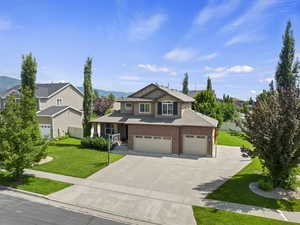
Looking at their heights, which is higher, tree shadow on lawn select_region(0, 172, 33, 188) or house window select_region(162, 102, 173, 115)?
house window select_region(162, 102, 173, 115)

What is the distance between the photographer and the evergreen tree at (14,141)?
39.9 ft

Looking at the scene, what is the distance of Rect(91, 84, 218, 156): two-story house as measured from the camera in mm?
19484

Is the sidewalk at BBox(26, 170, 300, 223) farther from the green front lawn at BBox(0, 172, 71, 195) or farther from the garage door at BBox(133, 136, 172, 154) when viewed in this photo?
the garage door at BBox(133, 136, 172, 154)

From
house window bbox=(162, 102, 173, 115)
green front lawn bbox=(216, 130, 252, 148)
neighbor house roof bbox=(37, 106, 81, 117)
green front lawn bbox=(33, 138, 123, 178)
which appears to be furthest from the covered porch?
green front lawn bbox=(216, 130, 252, 148)

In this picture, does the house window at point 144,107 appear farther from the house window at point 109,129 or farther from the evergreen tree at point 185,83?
the evergreen tree at point 185,83

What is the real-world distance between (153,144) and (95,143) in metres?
6.82

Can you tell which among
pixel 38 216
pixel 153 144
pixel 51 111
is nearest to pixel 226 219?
pixel 38 216

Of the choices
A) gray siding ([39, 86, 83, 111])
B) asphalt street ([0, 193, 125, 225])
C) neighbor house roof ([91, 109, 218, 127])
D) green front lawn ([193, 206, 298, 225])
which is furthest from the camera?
gray siding ([39, 86, 83, 111])

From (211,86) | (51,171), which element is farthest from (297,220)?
(211,86)

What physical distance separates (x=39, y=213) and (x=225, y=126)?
38.2 metres

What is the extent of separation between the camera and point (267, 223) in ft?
27.5

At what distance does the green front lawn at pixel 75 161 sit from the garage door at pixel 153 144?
2.69 metres

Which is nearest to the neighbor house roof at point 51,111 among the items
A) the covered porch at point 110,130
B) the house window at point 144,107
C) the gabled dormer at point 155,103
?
the covered porch at point 110,130

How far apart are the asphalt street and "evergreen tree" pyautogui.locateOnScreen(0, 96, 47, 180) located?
8.77 ft
